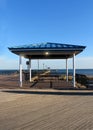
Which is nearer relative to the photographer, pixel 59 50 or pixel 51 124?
Answer: pixel 51 124

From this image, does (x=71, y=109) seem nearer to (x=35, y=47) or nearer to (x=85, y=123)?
(x=85, y=123)

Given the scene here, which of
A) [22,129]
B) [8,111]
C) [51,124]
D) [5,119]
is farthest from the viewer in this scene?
[8,111]

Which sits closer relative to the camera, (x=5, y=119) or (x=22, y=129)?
(x=22, y=129)

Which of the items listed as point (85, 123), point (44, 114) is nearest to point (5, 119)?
point (44, 114)

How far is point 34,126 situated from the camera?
35.1 ft

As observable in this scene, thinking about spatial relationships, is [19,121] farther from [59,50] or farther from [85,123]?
[59,50]

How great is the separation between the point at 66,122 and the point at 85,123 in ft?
2.14

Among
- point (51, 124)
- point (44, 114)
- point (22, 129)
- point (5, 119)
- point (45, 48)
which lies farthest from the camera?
point (45, 48)

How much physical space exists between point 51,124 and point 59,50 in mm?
19720

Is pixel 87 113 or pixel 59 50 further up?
pixel 59 50

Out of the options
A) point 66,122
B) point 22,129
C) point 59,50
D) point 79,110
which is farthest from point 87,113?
point 59,50

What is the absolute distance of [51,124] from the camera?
435 inches

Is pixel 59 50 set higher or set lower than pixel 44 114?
higher

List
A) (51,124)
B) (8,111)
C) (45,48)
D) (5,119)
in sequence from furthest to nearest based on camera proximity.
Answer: (45,48) → (8,111) → (5,119) → (51,124)
